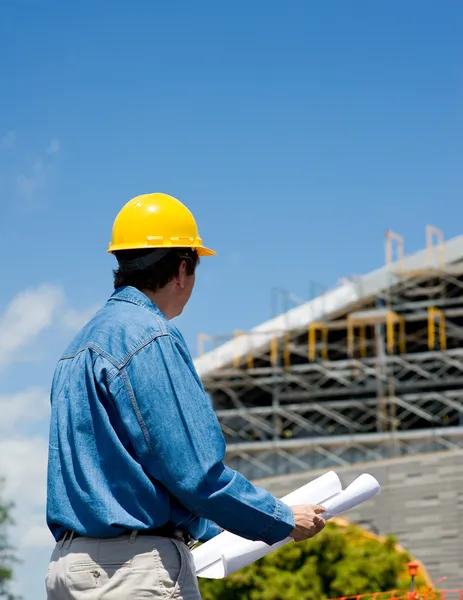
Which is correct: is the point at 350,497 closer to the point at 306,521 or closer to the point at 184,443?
the point at 306,521

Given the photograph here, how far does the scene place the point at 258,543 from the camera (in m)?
3.02

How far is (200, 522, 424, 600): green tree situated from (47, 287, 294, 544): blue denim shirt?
14.4 m

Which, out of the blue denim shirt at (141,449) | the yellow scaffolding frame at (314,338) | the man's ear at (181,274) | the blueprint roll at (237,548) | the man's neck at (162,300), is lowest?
the blueprint roll at (237,548)

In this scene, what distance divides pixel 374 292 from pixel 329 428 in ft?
11.7

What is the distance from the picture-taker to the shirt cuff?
2.84m

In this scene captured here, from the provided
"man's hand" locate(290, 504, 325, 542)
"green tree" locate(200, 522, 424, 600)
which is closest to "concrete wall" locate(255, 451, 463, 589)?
"green tree" locate(200, 522, 424, 600)

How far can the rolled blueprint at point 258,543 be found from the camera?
10.0ft

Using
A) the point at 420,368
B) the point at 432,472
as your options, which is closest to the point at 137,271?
the point at 432,472

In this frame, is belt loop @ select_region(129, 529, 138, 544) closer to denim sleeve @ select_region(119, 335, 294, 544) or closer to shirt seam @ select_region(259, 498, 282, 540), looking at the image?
denim sleeve @ select_region(119, 335, 294, 544)

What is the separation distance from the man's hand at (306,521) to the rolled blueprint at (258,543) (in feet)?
0.23

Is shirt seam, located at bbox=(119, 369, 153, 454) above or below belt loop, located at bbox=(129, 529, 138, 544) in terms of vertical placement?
above

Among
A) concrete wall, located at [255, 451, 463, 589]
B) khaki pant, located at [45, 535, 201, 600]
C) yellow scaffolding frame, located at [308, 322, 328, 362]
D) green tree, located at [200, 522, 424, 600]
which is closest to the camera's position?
khaki pant, located at [45, 535, 201, 600]

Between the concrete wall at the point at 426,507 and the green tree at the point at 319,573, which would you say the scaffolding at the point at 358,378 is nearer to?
the concrete wall at the point at 426,507

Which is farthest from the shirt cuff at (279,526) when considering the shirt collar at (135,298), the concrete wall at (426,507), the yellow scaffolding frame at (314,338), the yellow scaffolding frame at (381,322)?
the yellow scaffolding frame at (314,338)
